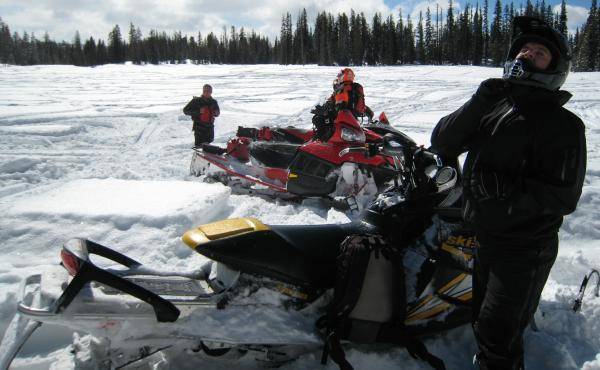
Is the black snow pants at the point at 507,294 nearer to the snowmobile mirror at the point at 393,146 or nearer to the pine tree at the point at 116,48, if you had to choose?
the snowmobile mirror at the point at 393,146

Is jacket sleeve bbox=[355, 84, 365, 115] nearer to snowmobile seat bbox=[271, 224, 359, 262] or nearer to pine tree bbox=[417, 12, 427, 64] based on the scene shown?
snowmobile seat bbox=[271, 224, 359, 262]

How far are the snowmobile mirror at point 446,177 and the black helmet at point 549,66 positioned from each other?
0.55 metres

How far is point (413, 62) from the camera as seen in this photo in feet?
188

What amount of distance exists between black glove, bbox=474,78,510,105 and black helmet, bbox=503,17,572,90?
5 centimetres

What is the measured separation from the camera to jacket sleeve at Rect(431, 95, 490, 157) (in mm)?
1758

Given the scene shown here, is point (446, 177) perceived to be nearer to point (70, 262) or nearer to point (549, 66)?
point (549, 66)

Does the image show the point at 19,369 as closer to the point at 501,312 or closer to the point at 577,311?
the point at 501,312

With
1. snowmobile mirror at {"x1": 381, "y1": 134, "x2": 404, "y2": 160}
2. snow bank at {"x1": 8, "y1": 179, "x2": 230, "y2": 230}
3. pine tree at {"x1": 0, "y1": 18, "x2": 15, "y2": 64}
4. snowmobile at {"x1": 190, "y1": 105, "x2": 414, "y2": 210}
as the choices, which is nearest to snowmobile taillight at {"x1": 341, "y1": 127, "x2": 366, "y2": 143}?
snowmobile at {"x1": 190, "y1": 105, "x2": 414, "y2": 210}

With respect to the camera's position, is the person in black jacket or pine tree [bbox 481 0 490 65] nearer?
the person in black jacket

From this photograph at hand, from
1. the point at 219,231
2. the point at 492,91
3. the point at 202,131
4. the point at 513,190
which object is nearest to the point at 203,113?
the point at 202,131

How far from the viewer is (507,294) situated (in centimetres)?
177

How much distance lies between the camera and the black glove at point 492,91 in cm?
170

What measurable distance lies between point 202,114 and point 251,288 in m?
6.34

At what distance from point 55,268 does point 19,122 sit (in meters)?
9.87
